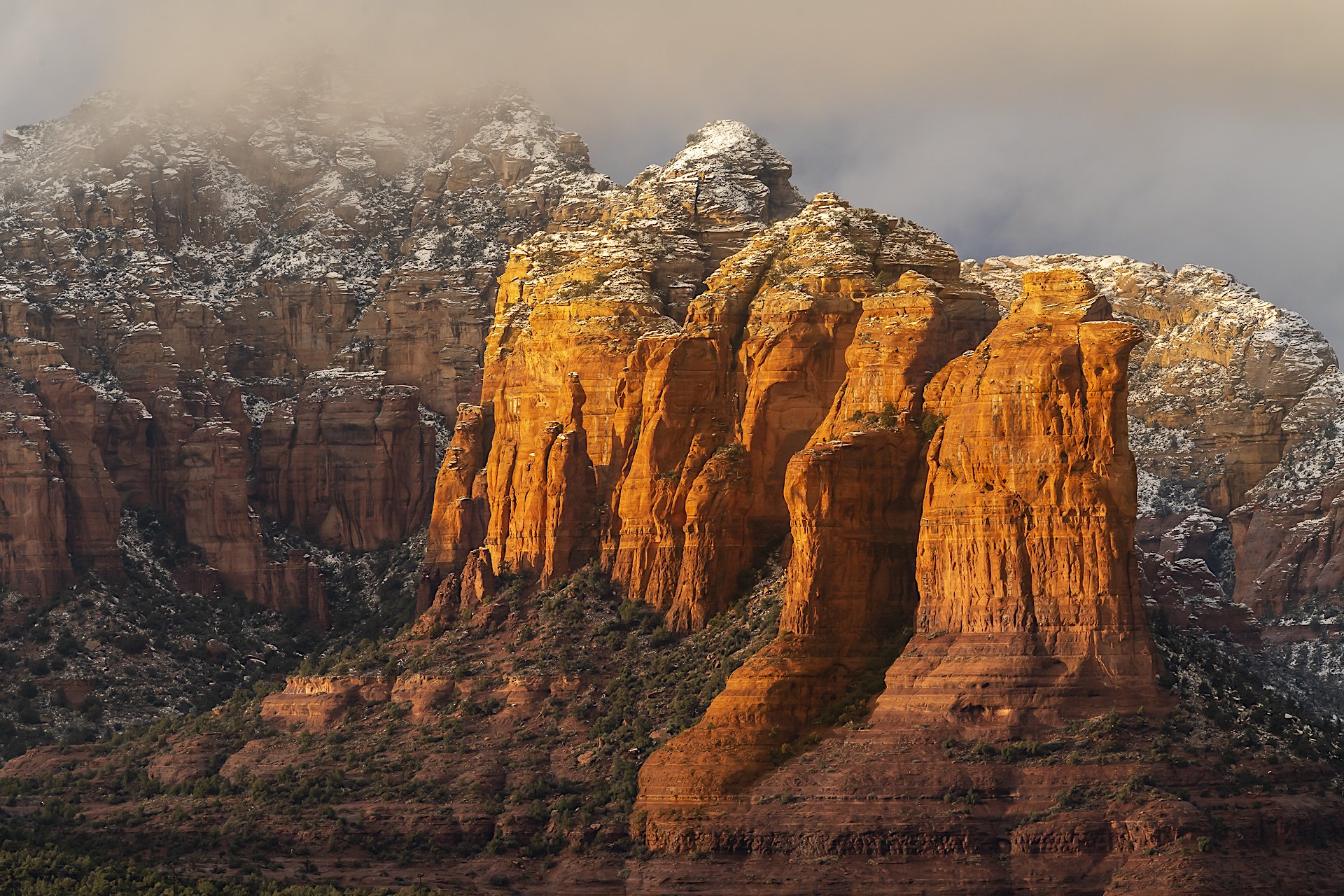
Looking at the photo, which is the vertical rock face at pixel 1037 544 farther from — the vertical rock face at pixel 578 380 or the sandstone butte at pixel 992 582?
the vertical rock face at pixel 578 380

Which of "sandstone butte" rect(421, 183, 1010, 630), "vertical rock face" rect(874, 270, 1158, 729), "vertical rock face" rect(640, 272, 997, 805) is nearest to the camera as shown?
"vertical rock face" rect(874, 270, 1158, 729)

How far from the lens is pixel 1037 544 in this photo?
160 metres

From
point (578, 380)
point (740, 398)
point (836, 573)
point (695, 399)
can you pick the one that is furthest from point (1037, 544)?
point (578, 380)

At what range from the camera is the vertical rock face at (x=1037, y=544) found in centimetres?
15888

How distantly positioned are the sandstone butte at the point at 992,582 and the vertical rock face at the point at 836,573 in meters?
0.10

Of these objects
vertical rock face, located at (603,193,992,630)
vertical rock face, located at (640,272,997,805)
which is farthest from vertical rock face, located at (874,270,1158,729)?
vertical rock face, located at (603,193,992,630)

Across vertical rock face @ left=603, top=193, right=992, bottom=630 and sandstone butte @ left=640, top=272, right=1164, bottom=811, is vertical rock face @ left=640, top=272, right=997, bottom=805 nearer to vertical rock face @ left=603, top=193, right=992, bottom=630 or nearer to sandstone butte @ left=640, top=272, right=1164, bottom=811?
sandstone butte @ left=640, top=272, right=1164, bottom=811

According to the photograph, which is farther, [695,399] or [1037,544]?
[695,399]

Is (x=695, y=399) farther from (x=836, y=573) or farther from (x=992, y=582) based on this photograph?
(x=992, y=582)

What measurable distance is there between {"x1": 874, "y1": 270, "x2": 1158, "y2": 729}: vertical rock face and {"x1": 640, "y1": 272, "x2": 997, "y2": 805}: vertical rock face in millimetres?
4223

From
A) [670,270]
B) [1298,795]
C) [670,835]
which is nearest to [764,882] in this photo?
[670,835]

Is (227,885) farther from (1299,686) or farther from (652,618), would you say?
(1299,686)

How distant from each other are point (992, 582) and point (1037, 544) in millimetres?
2373

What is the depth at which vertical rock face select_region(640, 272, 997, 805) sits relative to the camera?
16338 cm
